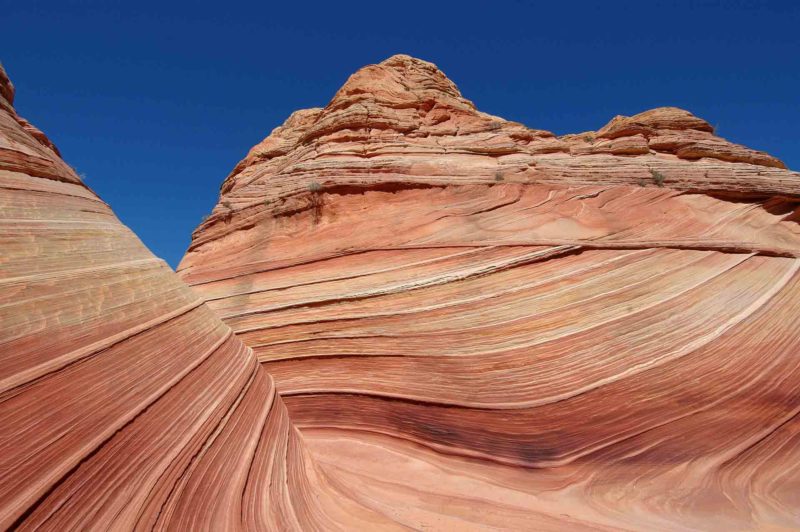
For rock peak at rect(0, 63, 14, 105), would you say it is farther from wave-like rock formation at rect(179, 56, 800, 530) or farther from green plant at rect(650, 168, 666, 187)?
green plant at rect(650, 168, 666, 187)

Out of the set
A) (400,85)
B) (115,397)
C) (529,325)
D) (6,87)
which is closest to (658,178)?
(529,325)

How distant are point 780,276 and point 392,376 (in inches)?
234

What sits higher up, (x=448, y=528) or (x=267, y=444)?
(x=267, y=444)

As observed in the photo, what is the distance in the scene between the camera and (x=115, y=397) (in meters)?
2.34

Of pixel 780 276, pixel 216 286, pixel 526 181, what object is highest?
pixel 526 181

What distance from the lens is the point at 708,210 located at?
7.10 meters

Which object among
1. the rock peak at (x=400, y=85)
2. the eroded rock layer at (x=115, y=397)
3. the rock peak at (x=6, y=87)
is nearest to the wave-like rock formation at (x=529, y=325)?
the eroded rock layer at (x=115, y=397)

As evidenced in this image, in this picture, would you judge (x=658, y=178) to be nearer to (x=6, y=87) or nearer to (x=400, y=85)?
(x=400, y=85)

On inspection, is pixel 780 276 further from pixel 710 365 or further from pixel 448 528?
pixel 448 528

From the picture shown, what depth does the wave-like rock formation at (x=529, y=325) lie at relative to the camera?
4.13 meters

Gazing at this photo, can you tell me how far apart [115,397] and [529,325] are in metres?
4.34

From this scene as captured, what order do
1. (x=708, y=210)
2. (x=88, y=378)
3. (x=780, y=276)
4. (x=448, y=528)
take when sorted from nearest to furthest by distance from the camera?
(x=88, y=378), (x=448, y=528), (x=780, y=276), (x=708, y=210)

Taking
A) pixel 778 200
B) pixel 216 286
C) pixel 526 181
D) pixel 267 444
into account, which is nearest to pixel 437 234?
pixel 526 181

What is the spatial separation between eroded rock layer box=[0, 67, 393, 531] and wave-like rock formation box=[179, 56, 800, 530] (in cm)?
90
